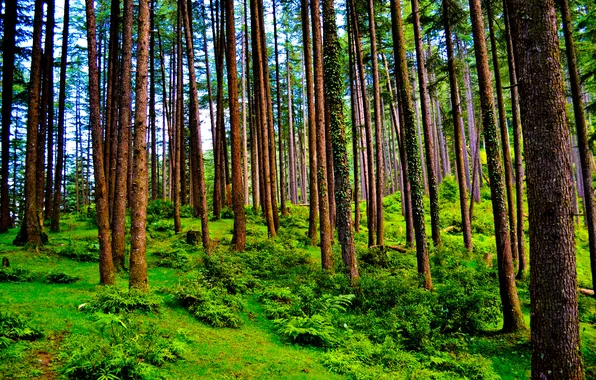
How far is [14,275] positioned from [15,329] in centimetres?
482

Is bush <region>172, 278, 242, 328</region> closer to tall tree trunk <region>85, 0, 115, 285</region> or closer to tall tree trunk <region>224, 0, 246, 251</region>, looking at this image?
tall tree trunk <region>85, 0, 115, 285</region>

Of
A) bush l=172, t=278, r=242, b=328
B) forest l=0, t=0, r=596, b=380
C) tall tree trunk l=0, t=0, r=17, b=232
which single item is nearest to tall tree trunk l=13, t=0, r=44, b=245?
forest l=0, t=0, r=596, b=380

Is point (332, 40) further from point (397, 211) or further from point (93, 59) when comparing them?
point (397, 211)

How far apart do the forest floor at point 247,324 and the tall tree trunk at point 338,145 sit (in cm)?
93

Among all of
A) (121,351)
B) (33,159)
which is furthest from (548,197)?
(33,159)

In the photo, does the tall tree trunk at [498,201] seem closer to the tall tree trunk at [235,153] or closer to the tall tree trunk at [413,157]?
the tall tree trunk at [413,157]

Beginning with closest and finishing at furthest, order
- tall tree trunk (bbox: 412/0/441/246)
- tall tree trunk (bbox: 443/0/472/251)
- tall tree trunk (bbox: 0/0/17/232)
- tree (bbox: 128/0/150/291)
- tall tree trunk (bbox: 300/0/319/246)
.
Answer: tree (bbox: 128/0/150/291)
tall tree trunk (bbox: 412/0/441/246)
tall tree trunk (bbox: 300/0/319/246)
tall tree trunk (bbox: 443/0/472/251)
tall tree trunk (bbox: 0/0/17/232)

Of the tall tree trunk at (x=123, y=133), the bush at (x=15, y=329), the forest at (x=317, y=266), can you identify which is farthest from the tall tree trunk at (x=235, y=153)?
the bush at (x=15, y=329)

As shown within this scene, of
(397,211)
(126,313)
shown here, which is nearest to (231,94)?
(126,313)

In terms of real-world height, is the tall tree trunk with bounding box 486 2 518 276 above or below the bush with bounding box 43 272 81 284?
above

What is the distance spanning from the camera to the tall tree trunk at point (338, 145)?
33.7ft

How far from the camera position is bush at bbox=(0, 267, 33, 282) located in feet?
28.3

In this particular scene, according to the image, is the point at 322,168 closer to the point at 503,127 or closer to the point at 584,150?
the point at 584,150

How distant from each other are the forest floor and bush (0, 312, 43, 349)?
15mm
